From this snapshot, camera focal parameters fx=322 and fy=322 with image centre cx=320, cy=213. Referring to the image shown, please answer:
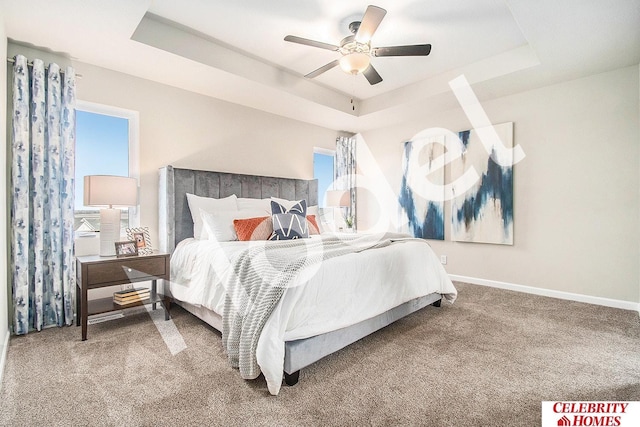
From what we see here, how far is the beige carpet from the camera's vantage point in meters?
1.61

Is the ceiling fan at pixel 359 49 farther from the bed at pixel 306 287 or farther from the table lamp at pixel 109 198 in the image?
the table lamp at pixel 109 198

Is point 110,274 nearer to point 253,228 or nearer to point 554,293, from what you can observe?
point 253,228

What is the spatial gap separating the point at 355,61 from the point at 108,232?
259 cm

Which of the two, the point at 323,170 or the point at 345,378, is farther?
the point at 323,170

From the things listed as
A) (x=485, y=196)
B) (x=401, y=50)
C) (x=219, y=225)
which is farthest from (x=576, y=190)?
(x=219, y=225)

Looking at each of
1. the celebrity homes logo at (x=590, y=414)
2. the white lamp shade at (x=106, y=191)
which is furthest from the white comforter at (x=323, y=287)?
the celebrity homes logo at (x=590, y=414)

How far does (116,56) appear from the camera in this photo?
295 cm

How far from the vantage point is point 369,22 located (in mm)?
2346

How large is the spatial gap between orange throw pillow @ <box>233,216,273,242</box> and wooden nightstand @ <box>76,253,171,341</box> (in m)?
0.68

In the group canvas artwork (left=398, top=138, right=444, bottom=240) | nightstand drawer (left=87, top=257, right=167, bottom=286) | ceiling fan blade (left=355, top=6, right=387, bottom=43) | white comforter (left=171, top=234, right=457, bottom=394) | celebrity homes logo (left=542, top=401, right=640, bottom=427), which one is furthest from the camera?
canvas artwork (left=398, top=138, right=444, bottom=240)

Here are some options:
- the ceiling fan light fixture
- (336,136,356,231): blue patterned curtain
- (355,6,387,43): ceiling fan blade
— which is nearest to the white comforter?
the ceiling fan light fixture

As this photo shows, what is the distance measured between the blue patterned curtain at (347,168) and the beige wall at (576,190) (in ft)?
7.09

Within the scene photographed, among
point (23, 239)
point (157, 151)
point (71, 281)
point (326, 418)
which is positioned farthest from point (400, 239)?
point (23, 239)

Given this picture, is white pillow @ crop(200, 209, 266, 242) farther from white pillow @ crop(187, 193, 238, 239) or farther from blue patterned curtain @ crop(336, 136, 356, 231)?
blue patterned curtain @ crop(336, 136, 356, 231)
